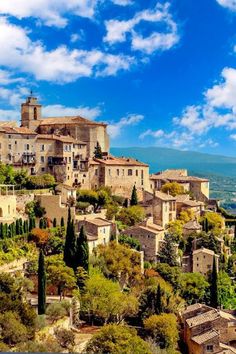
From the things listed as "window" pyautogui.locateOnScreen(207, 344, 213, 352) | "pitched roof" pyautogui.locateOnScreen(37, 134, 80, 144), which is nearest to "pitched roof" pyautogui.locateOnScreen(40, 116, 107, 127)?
"pitched roof" pyautogui.locateOnScreen(37, 134, 80, 144)

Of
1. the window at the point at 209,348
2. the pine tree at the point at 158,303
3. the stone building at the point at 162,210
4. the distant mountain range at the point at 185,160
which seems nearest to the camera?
the window at the point at 209,348

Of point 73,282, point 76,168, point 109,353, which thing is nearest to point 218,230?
point 76,168

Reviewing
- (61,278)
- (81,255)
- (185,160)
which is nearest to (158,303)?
(81,255)

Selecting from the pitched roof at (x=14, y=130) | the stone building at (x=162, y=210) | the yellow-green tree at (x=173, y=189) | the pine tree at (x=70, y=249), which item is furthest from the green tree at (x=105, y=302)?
the yellow-green tree at (x=173, y=189)

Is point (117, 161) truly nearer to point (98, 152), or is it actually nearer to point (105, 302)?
point (98, 152)

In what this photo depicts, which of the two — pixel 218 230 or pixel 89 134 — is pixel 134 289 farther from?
pixel 89 134

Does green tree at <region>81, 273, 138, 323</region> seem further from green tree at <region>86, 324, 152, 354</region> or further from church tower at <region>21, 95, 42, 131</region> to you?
church tower at <region>21, 95, 42, 131</region>

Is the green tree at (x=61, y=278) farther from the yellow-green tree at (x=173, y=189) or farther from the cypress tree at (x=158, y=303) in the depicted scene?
the yellow-green tree at (x=173, y=189)
